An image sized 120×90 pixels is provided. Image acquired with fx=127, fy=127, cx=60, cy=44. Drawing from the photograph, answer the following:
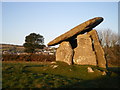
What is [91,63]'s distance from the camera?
466 inches

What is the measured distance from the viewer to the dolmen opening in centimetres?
1185

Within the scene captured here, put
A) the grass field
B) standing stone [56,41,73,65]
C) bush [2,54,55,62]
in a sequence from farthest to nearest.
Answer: bush [2,54,55,62] < standing stone [56,41,73,65] < the grass field

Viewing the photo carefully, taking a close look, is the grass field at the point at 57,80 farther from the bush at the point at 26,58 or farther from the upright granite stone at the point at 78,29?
the bush at the point at 26,58

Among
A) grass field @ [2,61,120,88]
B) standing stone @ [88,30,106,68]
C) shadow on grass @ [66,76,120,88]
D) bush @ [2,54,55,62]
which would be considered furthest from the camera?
bush @ [2,54,55,62]

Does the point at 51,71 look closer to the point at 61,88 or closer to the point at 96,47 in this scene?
the point at 61,88

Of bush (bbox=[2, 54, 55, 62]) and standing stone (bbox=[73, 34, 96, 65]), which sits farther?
bush (bbox=[2, 54, 55, 62])

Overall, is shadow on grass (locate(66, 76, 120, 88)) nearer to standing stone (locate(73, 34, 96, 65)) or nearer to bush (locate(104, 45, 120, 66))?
standing stone (locate(73, 34, 96, 65))

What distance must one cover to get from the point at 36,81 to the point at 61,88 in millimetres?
1540

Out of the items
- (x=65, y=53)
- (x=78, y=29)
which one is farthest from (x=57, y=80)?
(x=78, y=29)

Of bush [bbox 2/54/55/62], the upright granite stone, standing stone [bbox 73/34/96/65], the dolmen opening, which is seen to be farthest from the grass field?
bush [bbox 2/54/55/62]

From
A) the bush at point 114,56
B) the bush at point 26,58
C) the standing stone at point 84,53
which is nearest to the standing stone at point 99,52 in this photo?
the standing stone at point 84,53

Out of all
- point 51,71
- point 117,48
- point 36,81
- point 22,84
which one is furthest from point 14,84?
point 117,48

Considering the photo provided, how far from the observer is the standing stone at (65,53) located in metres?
12.3

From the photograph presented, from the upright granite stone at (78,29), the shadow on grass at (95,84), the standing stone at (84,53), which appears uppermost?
the upright granite stone at (78,29)
